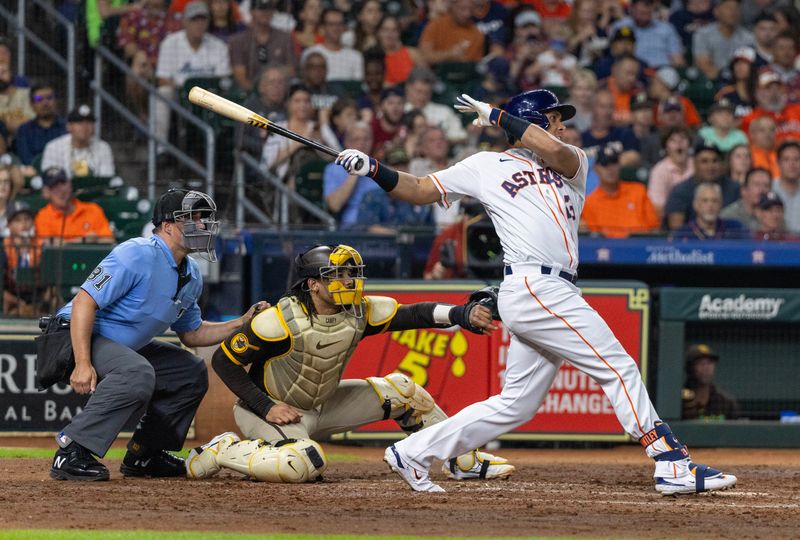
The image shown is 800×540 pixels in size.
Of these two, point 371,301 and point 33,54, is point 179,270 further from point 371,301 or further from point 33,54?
point 33,54

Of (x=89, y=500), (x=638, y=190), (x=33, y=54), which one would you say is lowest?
(x=89, y=500)

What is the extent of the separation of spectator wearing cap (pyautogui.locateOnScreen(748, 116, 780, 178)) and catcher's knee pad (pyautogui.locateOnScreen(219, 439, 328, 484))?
23.0ft

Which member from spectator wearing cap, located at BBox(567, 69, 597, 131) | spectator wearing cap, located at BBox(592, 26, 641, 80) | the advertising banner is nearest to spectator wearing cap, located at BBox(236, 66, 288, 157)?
the advertising banner

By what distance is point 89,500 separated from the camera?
5703 mm

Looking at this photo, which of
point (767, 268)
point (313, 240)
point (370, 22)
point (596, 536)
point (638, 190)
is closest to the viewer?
point (596, 536)

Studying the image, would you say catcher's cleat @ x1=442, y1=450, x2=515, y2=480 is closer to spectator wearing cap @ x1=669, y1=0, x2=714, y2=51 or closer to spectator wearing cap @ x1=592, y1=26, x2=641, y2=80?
spectator wearing cap @ x1=592, y1=26, x2=641, y2=80

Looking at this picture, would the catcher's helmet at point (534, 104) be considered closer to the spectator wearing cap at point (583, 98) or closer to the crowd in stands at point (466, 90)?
the crowd in stands at point (466, 90)

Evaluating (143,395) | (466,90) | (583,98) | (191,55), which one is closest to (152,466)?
(143,395)

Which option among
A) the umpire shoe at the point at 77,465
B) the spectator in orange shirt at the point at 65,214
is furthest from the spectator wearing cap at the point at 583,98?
the umpire shoe at the point at 77,465

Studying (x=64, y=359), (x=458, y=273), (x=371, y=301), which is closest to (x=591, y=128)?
(x=458, y=273)

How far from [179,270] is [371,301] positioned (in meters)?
0.95

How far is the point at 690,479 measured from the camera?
19.4 ft

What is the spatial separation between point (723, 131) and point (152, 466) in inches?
289

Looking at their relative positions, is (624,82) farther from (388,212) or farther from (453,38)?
(388,212)
